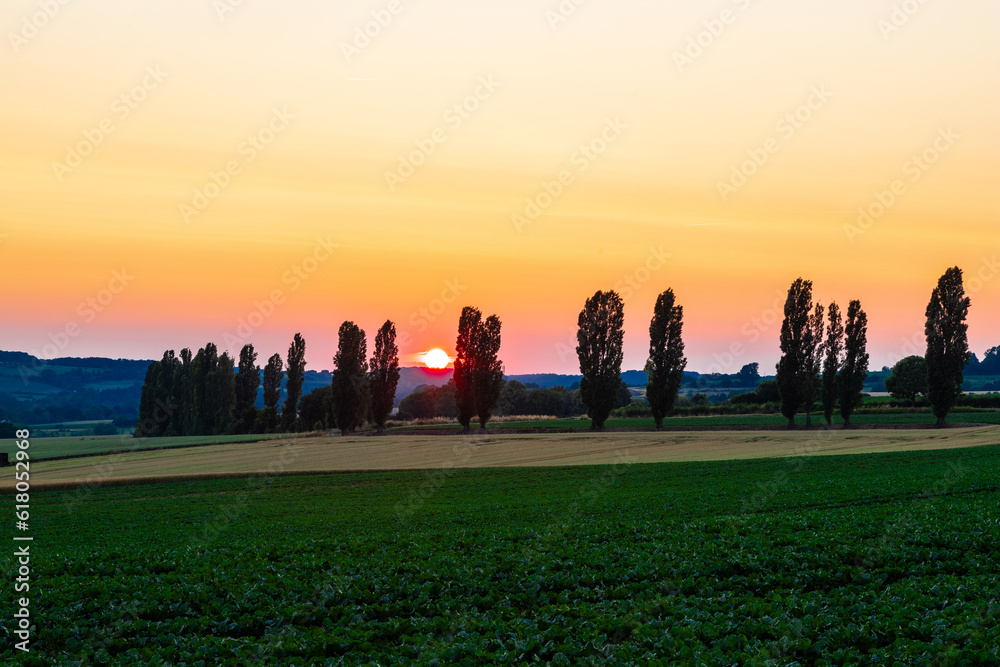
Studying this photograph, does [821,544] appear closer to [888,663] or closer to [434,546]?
[888,663]

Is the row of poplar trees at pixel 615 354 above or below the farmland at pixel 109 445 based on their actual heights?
above

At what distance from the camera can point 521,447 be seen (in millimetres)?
72250

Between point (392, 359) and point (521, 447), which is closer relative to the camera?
point (521, 447)

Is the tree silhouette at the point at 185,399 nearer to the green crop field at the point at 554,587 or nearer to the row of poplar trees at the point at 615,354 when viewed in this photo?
the row of poplar trees at the point at 615,354

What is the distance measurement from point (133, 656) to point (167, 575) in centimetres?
544

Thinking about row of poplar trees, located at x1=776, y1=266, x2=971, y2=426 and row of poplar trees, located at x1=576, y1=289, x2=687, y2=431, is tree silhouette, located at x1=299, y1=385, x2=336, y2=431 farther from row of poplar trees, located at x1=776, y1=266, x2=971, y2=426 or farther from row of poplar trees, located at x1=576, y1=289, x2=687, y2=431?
row of poplar trees, located at x1=776, y1=266, x2=971, y2=426

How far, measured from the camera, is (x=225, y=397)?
118438 mm

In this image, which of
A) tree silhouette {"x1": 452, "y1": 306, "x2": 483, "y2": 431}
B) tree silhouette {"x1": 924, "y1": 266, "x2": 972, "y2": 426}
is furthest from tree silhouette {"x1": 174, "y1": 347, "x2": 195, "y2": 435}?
tree silhouette {"x1": 924, "y1": 266, "x2": 972, "y2": 426}

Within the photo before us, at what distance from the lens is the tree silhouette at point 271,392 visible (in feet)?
384

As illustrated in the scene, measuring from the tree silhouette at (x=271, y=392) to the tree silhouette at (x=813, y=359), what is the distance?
245 ft

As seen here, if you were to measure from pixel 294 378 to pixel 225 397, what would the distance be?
10.6 meters

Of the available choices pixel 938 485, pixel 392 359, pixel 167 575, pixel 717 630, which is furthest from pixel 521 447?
pixel 717 630

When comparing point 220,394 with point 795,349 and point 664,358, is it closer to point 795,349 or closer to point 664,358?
point 664,358

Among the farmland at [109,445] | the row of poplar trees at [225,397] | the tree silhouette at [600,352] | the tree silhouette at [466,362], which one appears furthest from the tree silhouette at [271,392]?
the tree silhouette at [600,352]
